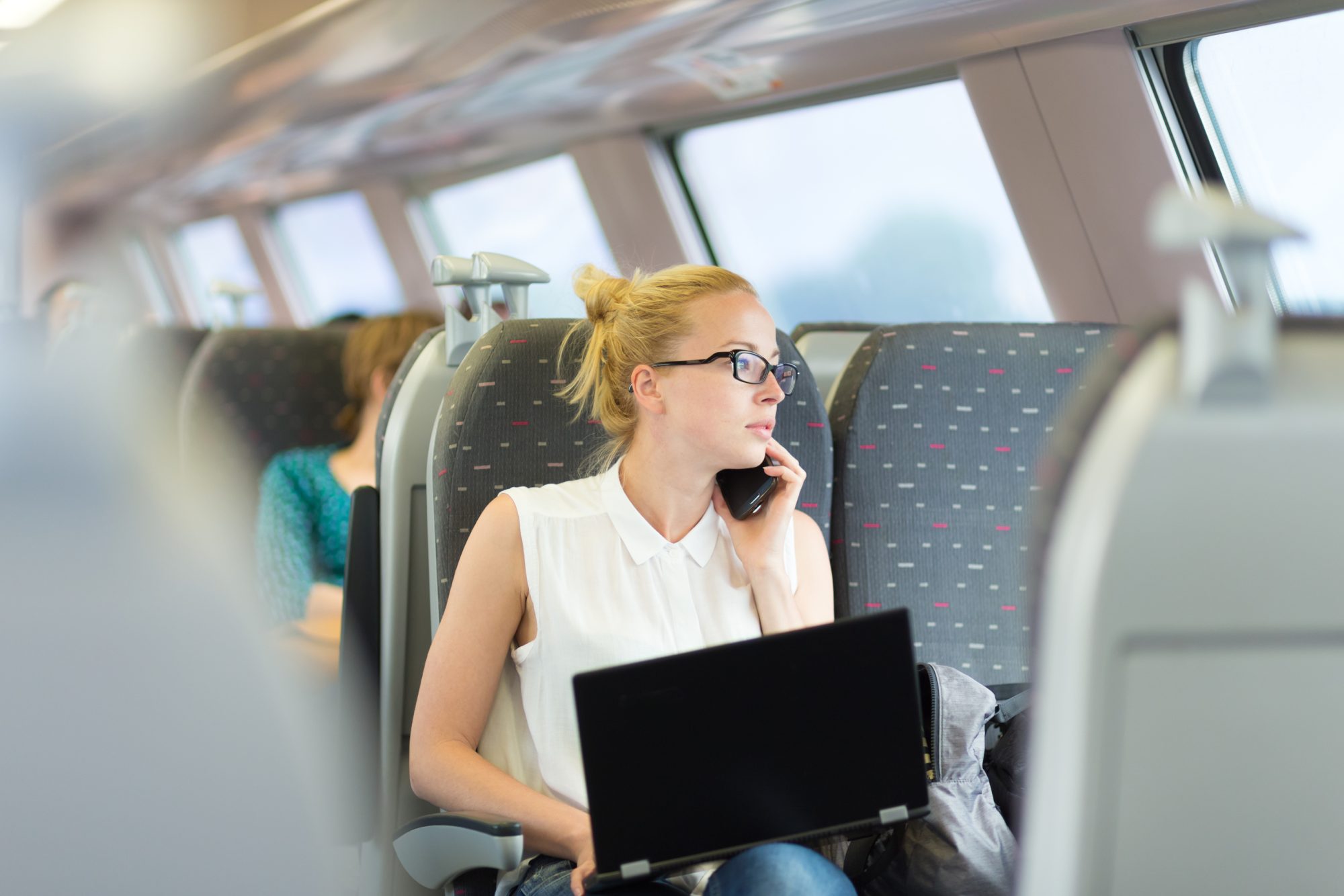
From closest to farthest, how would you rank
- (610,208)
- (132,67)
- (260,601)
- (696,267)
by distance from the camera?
(696,267) < (260,601) < (610,208) < (132,67)

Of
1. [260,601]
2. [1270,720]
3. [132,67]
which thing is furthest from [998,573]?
[132,67]

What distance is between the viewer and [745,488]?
165 cm

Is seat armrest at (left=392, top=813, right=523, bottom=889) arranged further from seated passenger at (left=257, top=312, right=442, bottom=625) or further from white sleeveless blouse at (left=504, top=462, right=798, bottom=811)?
seated passenger at (left=257, top=312, right=442, bottom=625)

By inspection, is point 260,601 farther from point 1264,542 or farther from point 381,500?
point 1264,542

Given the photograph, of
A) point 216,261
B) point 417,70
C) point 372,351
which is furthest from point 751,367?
point 216,261

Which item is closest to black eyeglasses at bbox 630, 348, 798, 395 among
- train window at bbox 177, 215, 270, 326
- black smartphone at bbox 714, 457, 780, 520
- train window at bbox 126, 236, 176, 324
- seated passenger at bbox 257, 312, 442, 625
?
black smartphone at bbox 714, 457, 780, 520

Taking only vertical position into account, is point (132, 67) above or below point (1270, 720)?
above

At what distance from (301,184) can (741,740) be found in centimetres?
813

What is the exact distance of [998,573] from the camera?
1.89 m

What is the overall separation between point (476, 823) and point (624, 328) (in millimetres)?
724

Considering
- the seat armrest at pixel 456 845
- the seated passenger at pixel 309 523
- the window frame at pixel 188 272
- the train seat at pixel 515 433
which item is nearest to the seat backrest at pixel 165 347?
the seated passenger at pixel 309 523

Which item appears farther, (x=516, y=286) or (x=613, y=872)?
Result: (x=516, y=286)

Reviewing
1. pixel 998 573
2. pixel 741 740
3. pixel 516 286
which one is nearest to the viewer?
A: pixel 741 740

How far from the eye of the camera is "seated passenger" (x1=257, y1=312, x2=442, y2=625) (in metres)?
2.66
